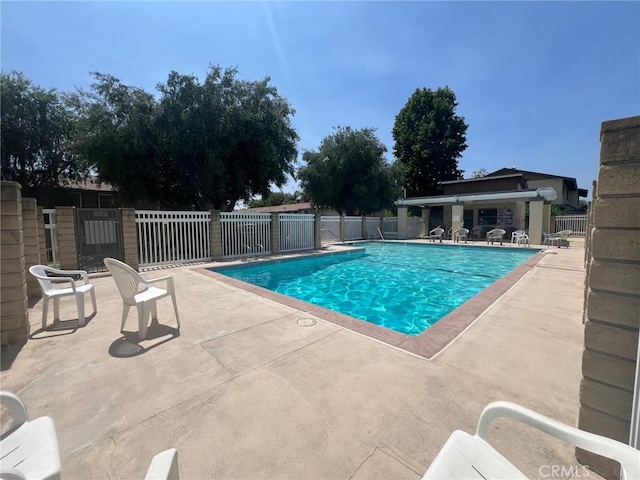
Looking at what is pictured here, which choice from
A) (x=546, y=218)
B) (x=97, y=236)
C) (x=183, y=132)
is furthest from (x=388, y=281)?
(x=546, y=218)

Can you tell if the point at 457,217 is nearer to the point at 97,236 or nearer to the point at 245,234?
the point at 245,234

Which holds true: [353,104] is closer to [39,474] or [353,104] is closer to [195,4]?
[195,4]

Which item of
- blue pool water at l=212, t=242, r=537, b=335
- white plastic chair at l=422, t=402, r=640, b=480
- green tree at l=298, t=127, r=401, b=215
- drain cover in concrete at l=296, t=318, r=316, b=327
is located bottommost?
blue pool water at l=212, t=242, r=537, b=335

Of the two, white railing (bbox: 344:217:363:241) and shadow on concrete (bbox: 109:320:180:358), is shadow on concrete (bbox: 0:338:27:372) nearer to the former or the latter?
shadow on concrete (bbox: 109:320:180:358)

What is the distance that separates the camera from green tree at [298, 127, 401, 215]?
21.3 meters

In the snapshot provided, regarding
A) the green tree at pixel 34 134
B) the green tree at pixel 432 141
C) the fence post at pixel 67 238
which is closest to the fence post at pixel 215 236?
the fence post at pixel 67 238

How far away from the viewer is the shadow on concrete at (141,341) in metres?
3.05

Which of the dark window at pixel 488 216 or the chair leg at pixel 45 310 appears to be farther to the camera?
the dark window at pixel 488 216

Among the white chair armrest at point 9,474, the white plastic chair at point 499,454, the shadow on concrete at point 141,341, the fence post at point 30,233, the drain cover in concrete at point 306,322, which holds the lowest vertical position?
the drain cover in concrete at point 306,322

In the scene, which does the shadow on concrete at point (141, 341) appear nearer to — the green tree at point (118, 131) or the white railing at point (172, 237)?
the white railing at point (172, 237)

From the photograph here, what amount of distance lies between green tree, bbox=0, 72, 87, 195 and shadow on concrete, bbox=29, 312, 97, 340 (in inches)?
537

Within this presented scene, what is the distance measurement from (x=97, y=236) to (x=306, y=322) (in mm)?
7345

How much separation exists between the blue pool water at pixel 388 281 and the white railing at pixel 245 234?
66.0 inches

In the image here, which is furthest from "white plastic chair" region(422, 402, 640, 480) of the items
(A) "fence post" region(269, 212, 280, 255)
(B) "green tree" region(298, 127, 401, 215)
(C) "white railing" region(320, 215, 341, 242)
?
(B) "green tree" region(298, 127, 401, 215)
